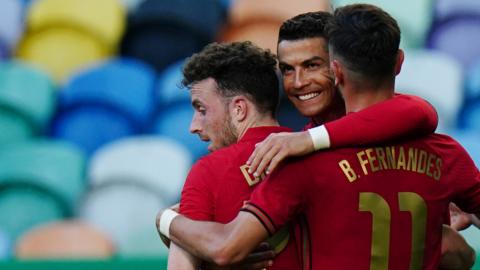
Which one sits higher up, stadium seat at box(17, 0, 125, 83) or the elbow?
stadium seat at box(17, 0, 125, 83)

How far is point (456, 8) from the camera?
21.5 feet

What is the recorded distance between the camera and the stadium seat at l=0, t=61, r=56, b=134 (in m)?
6.26

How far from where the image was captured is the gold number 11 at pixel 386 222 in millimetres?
2961

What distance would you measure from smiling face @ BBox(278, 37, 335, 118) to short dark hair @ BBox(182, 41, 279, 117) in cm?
9

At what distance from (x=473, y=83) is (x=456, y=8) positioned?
1.60 ft

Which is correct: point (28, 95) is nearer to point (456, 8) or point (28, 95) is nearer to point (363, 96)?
point (456, 8)

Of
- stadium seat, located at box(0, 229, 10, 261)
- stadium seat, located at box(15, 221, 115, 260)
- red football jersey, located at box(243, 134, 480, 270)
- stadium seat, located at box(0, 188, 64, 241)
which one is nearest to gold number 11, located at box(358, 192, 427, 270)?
red football jersey, located at box(243, 134, 480, 270)

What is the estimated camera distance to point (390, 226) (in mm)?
2984

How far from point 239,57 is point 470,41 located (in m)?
3.36

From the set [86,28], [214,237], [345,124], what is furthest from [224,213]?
[86,28]

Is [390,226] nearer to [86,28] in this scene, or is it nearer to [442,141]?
[442,141]

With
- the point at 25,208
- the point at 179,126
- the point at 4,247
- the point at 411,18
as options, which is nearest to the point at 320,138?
the point at 4,247

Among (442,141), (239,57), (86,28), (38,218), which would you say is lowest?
(442,141)

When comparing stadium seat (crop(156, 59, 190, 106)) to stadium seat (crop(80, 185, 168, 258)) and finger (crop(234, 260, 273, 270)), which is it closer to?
stadium seat (crop(80, 185, 168, 258))
